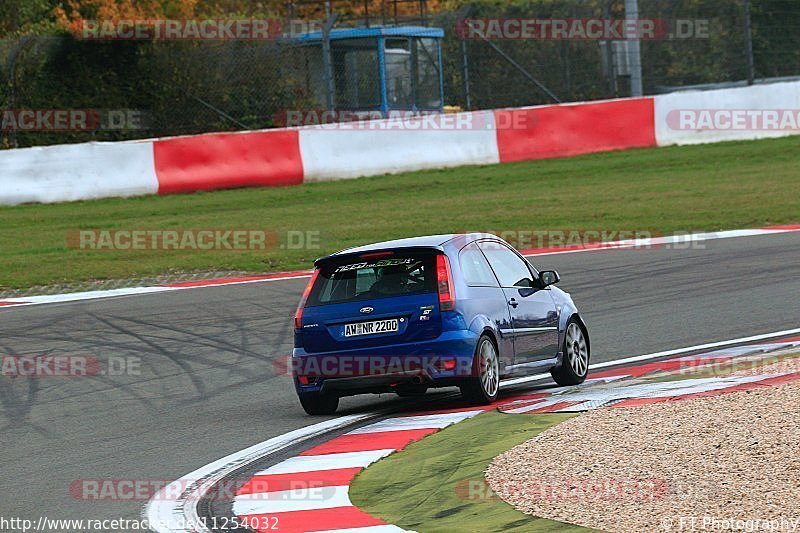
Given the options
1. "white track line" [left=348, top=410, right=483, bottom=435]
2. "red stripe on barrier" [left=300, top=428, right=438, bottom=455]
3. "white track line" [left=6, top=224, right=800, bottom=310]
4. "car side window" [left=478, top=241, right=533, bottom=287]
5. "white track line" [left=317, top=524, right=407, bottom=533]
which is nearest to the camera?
"white track line" [left=317, top=524, right=407, bottom=533]

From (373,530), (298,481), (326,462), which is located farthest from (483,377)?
(373,530)

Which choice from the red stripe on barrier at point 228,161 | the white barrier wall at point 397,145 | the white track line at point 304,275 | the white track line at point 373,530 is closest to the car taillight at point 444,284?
the white track line at point 373,530

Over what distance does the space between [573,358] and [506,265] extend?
98 cm

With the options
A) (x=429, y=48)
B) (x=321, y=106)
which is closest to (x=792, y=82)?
(x=429, y=48)

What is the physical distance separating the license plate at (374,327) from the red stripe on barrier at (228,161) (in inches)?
616

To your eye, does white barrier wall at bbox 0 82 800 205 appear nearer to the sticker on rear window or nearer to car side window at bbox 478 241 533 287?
car side window at bbox 478 241 533 287

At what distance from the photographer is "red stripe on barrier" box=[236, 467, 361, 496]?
775 centimetres

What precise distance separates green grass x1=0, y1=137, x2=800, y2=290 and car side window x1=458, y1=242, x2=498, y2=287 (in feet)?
28.8

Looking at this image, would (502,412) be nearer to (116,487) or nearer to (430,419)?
(430,419)

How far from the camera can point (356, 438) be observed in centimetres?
929

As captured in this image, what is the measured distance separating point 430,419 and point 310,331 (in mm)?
1230

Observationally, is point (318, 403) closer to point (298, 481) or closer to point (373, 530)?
point (298, 481)

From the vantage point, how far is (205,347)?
1354 centimetres

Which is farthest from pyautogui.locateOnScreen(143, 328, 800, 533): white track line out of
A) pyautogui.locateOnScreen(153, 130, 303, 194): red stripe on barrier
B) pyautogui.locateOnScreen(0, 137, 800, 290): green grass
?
pyautogui.locateOnScreen(153, 130, 303, 194): red stripe on barrier
